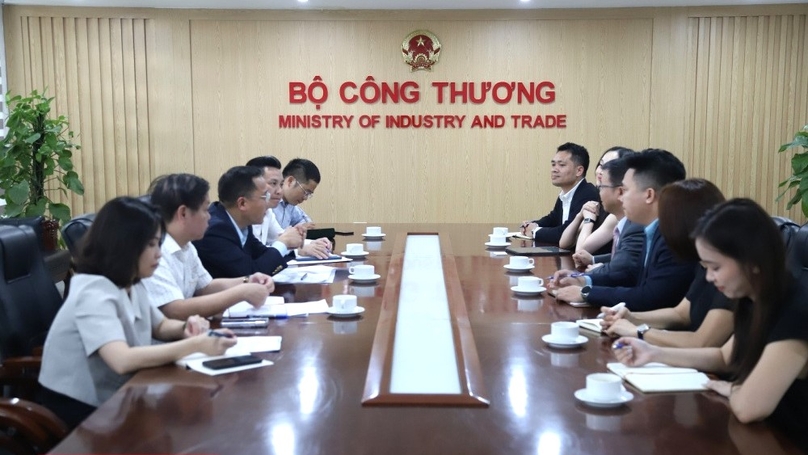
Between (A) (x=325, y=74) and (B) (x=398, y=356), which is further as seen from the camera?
(A) (x=325, y=74)

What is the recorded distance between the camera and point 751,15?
7.71m

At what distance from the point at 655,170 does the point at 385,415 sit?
184 centimetres

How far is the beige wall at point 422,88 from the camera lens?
25.6 ft

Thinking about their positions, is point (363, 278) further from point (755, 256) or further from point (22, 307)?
point (755, 256)

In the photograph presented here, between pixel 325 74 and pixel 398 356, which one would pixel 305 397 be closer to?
pixel 398 356

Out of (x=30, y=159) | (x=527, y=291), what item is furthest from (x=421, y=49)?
(x=527, y=291)

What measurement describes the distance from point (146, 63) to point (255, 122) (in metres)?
1.13

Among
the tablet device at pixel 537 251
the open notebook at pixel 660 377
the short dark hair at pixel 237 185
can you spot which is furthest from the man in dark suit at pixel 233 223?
the open notebook at pixel 660 377

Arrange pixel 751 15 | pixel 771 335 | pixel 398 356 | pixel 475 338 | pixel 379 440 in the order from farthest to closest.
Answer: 1. pixel 751 15
2. pixel 475 338
3. pixel 398 356
4. pixel 771 335
5. pixel 379 440

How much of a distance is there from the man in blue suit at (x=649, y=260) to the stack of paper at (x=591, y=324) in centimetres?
31

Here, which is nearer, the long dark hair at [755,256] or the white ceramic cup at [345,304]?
the long dark hair at [755,256]

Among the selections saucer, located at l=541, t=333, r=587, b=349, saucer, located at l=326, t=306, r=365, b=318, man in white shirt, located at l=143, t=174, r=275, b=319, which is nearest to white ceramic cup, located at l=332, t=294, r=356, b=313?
saucer, located at l=326, t=306, r=365, b=318

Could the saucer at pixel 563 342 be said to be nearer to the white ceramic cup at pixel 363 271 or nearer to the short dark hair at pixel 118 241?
the short dark hair at pixel 118 241

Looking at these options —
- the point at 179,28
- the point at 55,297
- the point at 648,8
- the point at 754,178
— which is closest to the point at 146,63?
the point at 179,28
